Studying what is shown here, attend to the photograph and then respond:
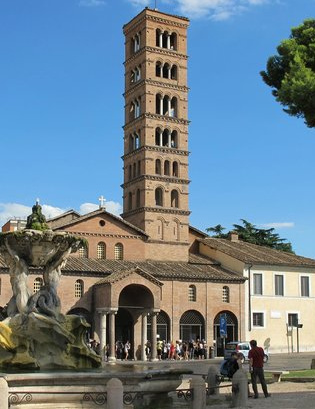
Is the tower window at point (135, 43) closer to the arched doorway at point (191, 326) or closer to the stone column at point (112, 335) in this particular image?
the arched doorway at point (191, 326)

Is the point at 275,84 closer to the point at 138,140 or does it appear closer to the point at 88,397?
the point at 88,397

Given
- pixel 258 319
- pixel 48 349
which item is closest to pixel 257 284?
pixel 258 319

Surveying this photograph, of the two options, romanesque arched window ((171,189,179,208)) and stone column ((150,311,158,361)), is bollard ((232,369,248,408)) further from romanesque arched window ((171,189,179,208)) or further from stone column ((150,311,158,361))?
romanesque arched window ((171,189,179,208))

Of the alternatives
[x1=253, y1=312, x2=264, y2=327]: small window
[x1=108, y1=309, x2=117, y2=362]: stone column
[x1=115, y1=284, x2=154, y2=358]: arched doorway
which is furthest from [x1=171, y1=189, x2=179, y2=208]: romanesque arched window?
[x1=108, y1=309, x2=117, y2=362]: stone column

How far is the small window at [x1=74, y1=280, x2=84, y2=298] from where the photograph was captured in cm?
4906

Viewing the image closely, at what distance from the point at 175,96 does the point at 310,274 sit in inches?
739

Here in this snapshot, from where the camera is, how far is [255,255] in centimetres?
5869

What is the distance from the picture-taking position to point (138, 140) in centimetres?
5962

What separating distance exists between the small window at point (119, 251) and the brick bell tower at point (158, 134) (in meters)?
2.21

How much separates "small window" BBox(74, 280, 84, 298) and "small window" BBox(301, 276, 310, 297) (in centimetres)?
1960

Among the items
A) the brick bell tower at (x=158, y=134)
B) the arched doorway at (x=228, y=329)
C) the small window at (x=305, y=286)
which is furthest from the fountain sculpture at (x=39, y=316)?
the small window at (x=305, y=286)

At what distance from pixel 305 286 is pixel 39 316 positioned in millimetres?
44953

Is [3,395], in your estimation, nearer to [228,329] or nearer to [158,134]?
[228,329]

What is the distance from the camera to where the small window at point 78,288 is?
1932 inches
